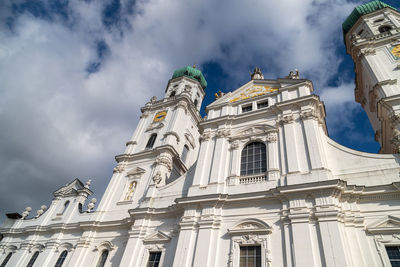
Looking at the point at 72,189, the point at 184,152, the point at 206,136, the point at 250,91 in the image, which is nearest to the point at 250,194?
the point at 206,136

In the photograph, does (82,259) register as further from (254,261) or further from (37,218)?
(254,261)

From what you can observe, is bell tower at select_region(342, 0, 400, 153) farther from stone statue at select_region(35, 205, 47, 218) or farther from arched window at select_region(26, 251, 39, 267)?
stone statue at select_region(35, 205, 47, 218)

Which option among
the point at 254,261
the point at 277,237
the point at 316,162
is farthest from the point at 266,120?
the point at 254,261

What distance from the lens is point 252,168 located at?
14828 millimetres

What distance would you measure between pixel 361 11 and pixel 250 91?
54.2 feet

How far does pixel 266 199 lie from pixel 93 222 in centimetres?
1292

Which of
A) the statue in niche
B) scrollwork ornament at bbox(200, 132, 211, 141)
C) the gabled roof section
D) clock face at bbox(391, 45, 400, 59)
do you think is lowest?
the statue in niche

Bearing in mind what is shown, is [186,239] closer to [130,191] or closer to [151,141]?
[130,191]

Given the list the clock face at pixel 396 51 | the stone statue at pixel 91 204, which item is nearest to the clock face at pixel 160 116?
the stone statue at pixel 91 204

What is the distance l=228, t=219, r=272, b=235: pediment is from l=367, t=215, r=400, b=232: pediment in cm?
417

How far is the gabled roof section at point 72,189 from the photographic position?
23172 millimetres

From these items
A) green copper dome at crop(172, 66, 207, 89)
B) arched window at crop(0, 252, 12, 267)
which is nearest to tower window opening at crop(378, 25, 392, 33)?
green copper dome at crop(172, 66, 207, 89)

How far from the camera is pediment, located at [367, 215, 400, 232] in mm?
10172

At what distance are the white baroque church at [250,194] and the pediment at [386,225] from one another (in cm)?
5
